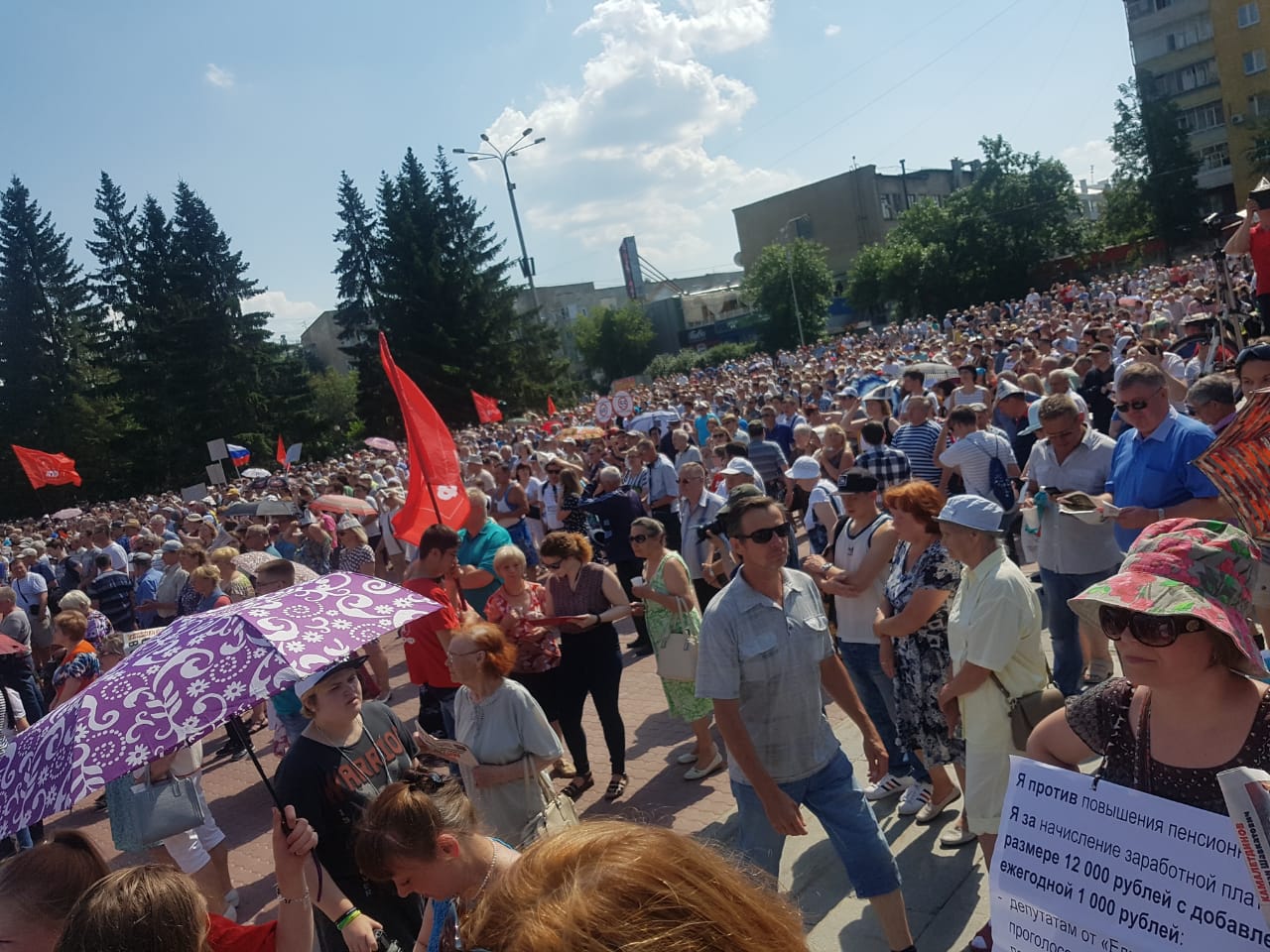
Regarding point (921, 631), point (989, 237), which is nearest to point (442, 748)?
point (921, 631)

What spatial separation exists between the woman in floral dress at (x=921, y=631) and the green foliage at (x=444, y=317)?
43854mm

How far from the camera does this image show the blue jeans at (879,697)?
5.28m

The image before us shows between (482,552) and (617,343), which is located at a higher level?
(617,343)

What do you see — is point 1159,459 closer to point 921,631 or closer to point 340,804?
point 921,631

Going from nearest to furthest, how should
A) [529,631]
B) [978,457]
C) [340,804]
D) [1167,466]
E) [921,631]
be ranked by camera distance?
1. [340,804]
2. [921,631]
3. [1167,466]
4. [529,631]
5. [978,457]

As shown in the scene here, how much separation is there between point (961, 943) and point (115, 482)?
5263cm

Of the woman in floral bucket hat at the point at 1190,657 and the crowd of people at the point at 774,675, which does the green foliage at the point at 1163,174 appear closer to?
the crowd of people at the point at 774,675

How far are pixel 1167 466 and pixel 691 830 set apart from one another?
3295 mm

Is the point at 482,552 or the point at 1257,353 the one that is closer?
the point at 1257,353

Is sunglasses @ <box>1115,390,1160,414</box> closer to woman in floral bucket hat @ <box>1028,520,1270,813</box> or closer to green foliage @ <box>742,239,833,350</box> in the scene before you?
woman in floral bucket hat @ <box>1028,520,1270,813</box>

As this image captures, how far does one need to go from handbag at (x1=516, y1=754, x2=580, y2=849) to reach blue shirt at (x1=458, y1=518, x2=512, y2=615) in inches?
100

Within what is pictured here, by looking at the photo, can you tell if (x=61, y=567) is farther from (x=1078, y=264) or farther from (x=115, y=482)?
(x=1078, y=264)

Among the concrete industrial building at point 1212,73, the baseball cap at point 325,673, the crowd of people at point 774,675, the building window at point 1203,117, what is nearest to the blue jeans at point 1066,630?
the crowd of people at point 774,675

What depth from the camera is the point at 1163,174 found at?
2173 inches
